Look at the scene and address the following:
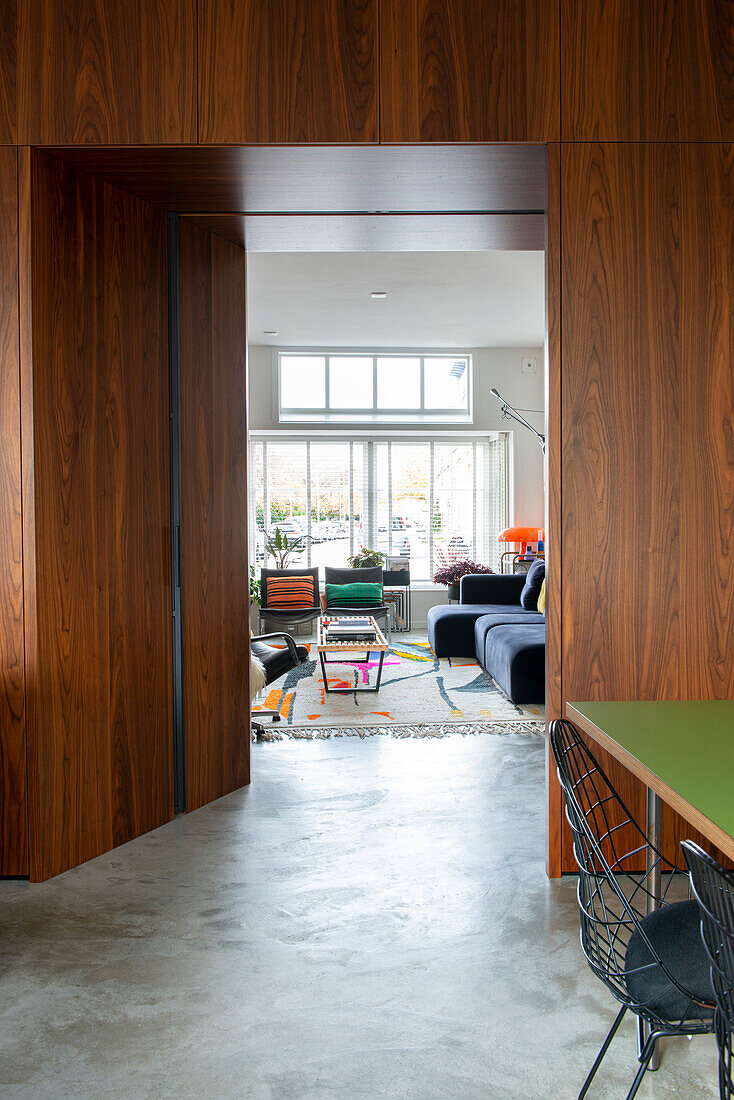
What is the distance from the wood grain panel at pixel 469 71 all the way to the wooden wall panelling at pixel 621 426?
9.3 inches

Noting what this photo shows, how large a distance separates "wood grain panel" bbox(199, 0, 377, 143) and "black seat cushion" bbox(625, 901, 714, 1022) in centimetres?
249

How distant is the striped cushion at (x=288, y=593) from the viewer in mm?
8367

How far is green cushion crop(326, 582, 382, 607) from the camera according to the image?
809 centimetres

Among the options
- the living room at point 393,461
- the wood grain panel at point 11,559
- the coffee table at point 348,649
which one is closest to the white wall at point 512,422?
the living room at point 393,461

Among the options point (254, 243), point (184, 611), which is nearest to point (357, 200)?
point (254, 243)

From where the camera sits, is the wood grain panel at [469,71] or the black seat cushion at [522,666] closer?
the wood grain panel at [469,71]

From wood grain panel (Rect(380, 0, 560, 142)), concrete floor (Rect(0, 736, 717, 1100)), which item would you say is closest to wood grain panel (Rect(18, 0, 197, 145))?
wood grain panel (Rect(380, 0, 560, 142))

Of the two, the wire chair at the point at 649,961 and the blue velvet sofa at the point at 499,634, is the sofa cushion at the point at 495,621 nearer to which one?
the blue velvet sofa at the point at 499,634

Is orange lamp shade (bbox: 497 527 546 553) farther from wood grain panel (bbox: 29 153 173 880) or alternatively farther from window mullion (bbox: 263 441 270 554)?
wood grain panel (bbox: 29 153 173 880)

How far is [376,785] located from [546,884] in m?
1.18

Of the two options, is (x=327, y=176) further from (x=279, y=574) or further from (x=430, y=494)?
(x=430, y=494)

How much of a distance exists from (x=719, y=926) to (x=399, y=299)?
266 inches

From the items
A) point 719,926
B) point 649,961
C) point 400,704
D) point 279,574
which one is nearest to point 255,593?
point 279,574

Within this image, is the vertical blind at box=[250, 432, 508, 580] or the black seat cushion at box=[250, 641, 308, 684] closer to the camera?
the black seat cushion at box=[250, 641, 308, 684]
